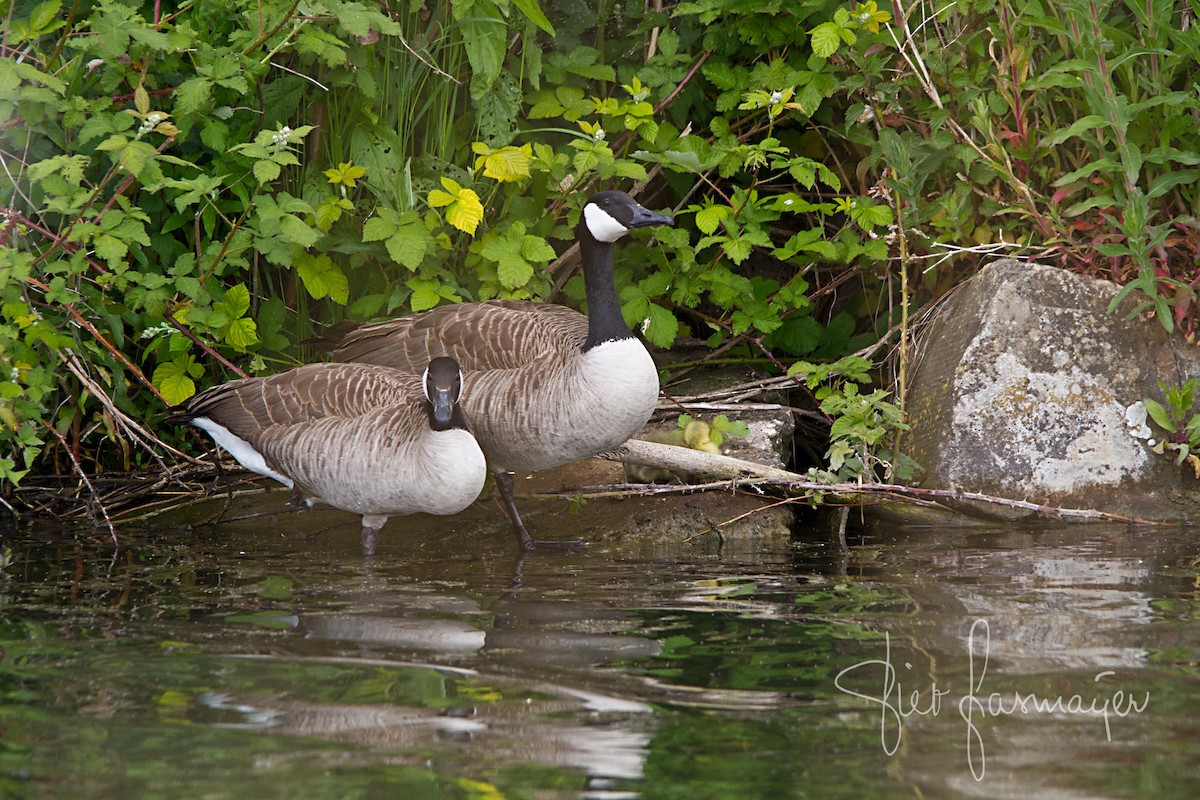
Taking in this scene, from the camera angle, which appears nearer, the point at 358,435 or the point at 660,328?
the point at 358,435

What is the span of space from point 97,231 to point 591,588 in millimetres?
3017

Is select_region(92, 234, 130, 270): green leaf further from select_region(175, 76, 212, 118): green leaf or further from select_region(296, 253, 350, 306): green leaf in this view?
select_region(296, 253, 350, 306): green leaf

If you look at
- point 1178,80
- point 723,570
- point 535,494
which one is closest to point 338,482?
point 535,494

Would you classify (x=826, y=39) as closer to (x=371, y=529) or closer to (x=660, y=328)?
(x=660, y=328)

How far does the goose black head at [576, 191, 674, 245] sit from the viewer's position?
21.9 ft

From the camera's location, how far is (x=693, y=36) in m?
8.07

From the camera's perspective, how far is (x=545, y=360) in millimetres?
6594

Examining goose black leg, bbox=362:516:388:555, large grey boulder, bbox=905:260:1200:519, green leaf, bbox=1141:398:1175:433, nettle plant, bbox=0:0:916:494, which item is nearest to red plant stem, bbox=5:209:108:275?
nettle plant, bbox=0:0:916:494

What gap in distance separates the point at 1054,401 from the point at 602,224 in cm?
255

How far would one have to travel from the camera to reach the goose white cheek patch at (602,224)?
22.2 ft

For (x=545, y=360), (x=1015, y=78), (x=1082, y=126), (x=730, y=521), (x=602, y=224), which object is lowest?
(x=730, y=521)

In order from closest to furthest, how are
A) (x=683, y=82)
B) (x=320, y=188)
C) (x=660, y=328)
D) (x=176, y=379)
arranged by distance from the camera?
1. (x=176, y=379)
2. (x=320, y=188)
3. (x=660, y=328)
4. (x=683, y=82)

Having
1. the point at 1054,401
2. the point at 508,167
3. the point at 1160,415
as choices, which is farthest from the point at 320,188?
the point at 1160,415

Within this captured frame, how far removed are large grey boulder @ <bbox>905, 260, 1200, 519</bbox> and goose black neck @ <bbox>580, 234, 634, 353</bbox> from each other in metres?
1.80
